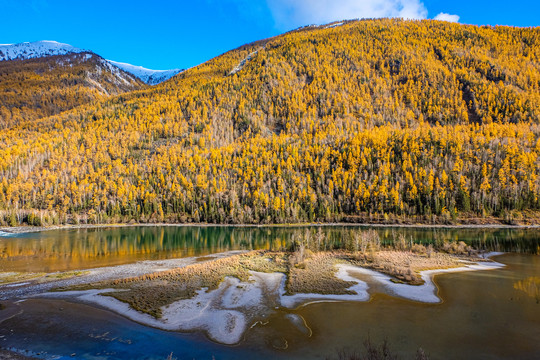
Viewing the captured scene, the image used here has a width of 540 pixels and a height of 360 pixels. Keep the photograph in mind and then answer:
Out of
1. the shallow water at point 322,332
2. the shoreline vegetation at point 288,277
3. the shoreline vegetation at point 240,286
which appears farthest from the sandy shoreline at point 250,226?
the shallow water at point 322,332

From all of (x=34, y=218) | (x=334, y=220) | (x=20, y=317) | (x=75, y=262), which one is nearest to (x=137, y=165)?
(x=34, y=218)

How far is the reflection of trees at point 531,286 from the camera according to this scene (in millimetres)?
27453

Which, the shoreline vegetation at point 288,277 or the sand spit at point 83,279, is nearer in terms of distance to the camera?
the shoreline vegetation at point 288,277

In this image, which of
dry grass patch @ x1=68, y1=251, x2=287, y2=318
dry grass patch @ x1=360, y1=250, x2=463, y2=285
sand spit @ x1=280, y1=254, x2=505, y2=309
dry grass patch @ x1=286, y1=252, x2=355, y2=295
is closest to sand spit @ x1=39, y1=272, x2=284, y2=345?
dry grass patch @ x1=68, y1=251, x2=287, y2=318

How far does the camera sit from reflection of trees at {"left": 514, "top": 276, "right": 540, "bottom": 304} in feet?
90.1

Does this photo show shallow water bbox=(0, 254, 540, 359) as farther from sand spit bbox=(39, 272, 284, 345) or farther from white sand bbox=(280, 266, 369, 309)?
white sand bbox=(280, 266, 369, 309)

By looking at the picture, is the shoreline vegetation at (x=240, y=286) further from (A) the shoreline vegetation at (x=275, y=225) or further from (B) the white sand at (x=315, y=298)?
(A) the shoreline vegetation at (x=275, y=225)

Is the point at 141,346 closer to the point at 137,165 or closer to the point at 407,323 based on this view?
the point at 407,323

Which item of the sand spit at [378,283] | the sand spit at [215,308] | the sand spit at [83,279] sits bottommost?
the sand spit at [83,279]

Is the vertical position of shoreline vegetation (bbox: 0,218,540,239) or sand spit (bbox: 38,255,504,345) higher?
sand spit (bbox: 38,255,504,345)

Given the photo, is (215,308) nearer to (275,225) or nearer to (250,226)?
(250,226)

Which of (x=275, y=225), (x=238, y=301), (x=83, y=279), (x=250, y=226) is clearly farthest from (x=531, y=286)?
(x=250, y=226)

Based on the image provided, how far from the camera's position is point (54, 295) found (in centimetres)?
2905

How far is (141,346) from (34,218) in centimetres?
13550
